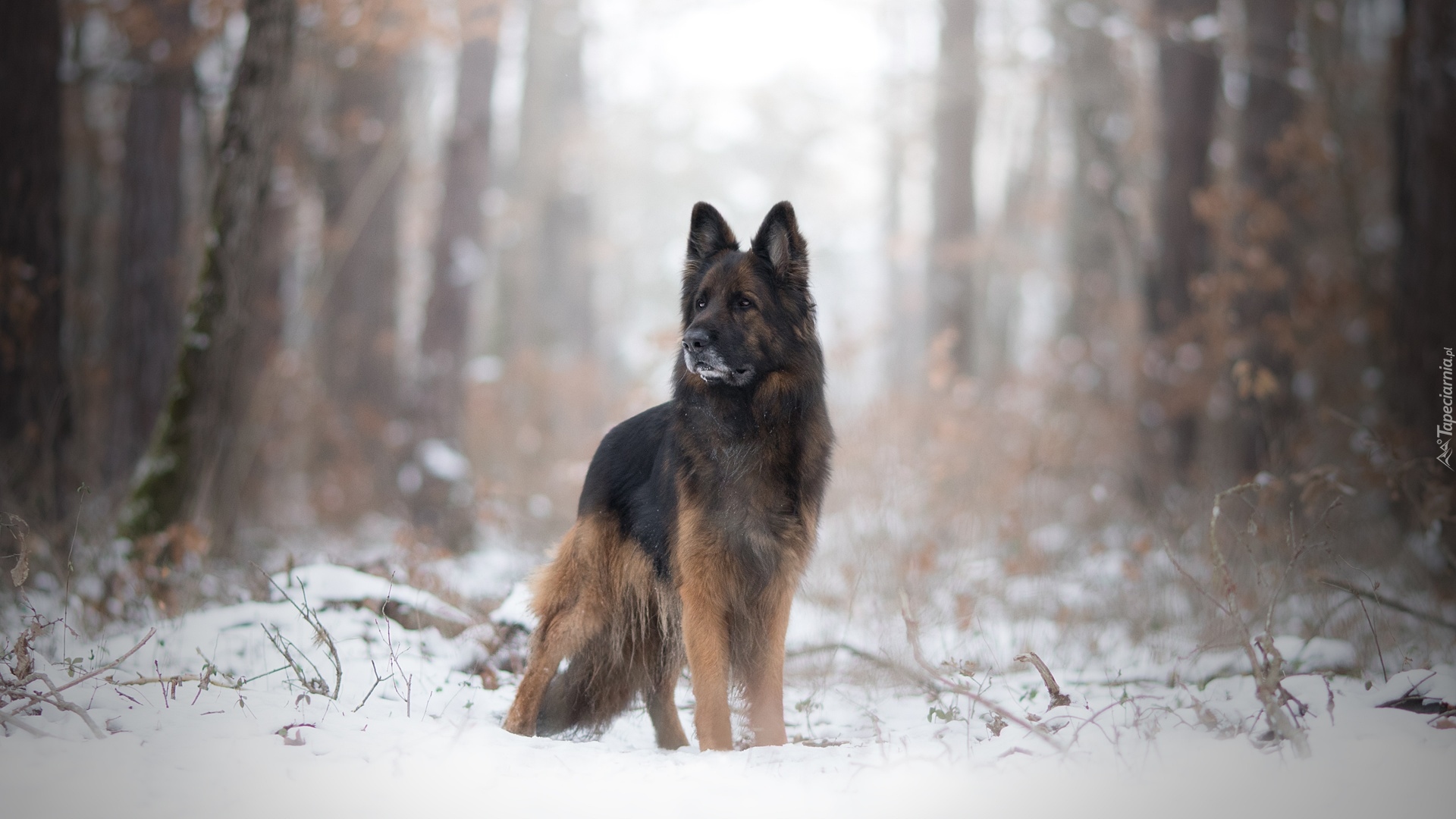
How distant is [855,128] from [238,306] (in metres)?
17.5

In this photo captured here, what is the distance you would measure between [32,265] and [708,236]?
202 inches

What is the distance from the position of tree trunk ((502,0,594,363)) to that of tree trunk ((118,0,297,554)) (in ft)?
34.5

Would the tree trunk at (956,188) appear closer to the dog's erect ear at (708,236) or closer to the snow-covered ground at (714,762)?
the dog's erect ear at (708,236)

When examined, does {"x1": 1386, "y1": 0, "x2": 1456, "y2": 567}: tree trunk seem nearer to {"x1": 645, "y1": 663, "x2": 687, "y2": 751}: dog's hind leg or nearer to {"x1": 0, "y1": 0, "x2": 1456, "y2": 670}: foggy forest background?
{"x1": 0, "y1": 0, "x2": 1456, "y2": 670}: foggy forest background

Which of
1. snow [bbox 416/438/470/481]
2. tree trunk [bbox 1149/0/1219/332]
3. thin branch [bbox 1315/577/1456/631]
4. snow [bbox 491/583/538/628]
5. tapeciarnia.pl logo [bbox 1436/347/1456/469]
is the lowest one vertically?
snow [bbox 491/583/538/628]

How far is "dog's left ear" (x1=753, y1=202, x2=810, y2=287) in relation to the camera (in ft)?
12.5

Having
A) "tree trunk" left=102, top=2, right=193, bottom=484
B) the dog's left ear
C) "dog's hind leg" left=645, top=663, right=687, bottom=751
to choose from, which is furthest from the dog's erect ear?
"tree trunk" left=102, top=2, right=193, bottom=484

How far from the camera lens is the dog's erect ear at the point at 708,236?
13.2ft

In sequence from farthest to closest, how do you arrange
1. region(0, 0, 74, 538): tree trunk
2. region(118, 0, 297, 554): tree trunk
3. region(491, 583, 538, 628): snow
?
1. region(0, 0, 74, 538): tree trunk
2. region(118, 0, 297, 554): tree trunk
3. region(491, 583, 538, 628): snow

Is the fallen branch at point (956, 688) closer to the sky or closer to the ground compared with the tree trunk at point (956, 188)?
closer to the ground

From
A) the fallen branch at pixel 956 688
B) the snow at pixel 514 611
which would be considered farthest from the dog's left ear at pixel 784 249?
the snow at pixel 514 611

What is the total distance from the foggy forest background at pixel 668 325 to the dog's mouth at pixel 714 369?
1.86 metres

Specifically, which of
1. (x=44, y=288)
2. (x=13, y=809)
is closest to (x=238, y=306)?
(x=44, y=288)

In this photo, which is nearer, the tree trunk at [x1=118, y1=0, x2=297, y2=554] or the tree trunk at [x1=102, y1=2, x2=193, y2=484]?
Answer: the tree trunk at [x1=118, y1=0, x2=297, y2=554]
